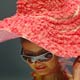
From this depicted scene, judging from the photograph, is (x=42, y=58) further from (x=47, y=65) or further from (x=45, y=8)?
(x=45, y=8)

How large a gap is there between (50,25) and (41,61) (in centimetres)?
12

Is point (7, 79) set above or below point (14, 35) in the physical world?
below

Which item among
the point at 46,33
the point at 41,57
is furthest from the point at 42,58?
the point at 46,33

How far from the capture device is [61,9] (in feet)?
2.34

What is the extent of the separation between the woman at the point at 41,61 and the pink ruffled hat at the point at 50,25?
0.07 meters

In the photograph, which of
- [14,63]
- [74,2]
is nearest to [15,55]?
[14,63]

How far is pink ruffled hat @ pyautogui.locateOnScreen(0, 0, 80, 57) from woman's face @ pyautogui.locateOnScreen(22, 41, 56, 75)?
69 millimetres

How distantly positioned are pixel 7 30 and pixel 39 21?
0.08 metres

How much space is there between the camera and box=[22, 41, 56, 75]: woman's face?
2.43ft

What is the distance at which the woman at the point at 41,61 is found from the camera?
0.74 meters

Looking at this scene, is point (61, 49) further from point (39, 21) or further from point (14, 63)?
point (14, 63)

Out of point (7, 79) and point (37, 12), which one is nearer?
point (37, 12)

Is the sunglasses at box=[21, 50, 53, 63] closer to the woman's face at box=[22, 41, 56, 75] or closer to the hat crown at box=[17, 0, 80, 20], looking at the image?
the woman's face at box=[22, 41, 56, 75]

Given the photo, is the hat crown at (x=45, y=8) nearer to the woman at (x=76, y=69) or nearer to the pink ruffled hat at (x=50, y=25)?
the pink ruffled hat at (x=50, y=25)
